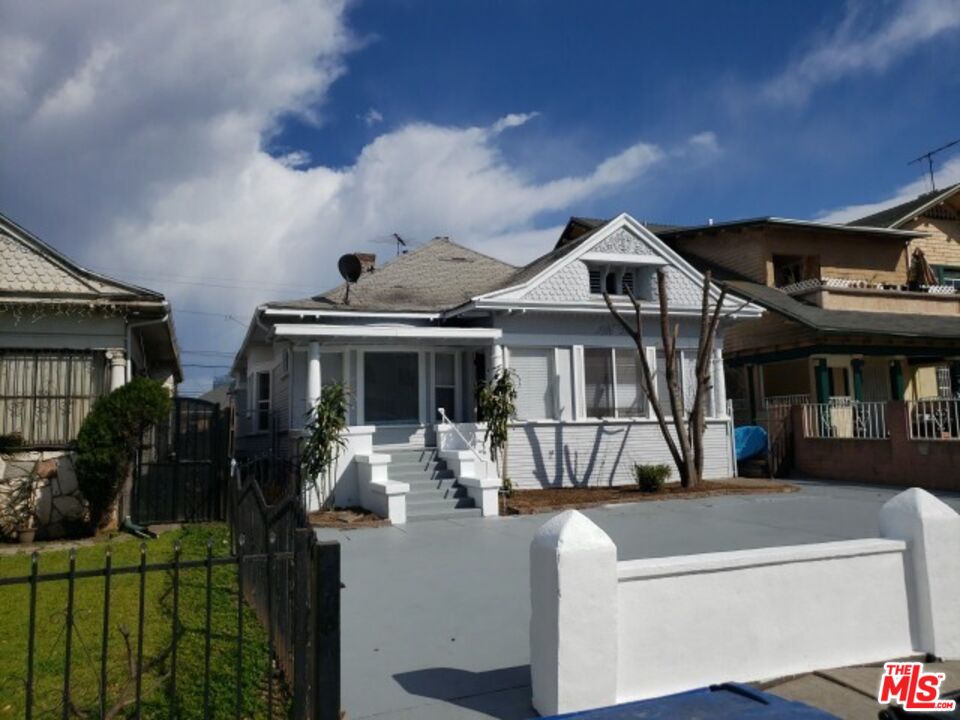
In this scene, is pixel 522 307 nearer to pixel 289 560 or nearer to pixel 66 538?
pixel 66 538

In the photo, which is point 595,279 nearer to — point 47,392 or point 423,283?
point 423,283

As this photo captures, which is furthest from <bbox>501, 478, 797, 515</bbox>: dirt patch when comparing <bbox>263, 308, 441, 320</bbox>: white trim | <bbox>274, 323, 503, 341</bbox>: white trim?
<bbox>263, 308, 441, 320</bbox>: white trim

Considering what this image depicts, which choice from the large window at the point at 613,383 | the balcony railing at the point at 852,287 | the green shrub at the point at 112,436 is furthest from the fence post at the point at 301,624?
the balcony railing at the point at 852,287

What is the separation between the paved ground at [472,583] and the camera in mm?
4527

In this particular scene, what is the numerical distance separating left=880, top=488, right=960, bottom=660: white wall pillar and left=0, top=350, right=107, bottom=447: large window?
10.9 meters

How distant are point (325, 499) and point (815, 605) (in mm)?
9241

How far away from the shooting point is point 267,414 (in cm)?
1931

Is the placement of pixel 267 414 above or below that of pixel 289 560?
above

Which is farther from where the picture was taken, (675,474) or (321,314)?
(675,474)

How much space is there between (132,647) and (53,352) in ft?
23.7

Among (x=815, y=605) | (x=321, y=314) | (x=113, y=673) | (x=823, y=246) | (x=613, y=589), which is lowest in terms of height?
(x=113, y=673)

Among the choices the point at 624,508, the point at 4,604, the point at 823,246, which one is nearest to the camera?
the point at 4,604

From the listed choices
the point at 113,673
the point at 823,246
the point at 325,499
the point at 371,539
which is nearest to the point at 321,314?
the point at 325,499

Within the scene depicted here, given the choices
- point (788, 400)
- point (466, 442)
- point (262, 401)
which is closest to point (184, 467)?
point (466, 442)
